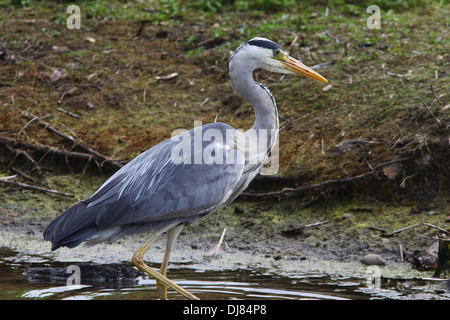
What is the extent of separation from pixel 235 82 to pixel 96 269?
1.93 meters

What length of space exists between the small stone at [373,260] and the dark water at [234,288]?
404 millimetres

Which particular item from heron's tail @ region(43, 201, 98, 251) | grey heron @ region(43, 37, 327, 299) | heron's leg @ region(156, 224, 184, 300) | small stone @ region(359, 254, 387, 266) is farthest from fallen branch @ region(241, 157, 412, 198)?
heron's tail @ region(43, 201, 98, 251)

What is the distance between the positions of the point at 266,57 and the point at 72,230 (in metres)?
2.18

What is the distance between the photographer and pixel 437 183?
20.7 ft

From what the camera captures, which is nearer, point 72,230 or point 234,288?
point 72,230

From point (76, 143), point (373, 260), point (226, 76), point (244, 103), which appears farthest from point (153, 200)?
point (226, 76)

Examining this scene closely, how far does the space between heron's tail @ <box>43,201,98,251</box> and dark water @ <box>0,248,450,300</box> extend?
43cm

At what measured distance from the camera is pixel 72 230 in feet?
16.0

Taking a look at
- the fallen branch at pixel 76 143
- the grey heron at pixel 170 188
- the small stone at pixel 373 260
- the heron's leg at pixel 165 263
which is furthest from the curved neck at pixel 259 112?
the fallen branch at pixel 76 143

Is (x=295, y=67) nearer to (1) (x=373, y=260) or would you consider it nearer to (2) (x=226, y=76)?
(1) (x=373, y=260)

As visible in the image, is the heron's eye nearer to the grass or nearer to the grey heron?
the grey heron

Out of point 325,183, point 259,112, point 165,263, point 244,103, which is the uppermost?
point 244,103

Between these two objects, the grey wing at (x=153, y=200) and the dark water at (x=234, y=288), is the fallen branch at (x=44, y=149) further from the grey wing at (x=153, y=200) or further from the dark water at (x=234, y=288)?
the grey wing at (x=153, y=200)

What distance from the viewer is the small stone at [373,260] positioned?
578 cm
